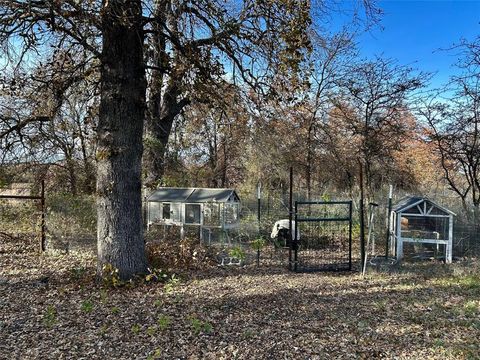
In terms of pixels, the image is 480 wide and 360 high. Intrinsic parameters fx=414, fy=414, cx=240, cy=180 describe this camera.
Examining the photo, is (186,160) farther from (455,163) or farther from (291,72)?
(291,72)

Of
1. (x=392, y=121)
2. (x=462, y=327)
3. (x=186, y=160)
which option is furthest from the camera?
(x=186, y=160)

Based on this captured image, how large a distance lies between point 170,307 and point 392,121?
31.7ft

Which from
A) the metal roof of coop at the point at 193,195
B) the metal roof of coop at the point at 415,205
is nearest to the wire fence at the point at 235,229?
the metal roof of coop at the point at 415,205

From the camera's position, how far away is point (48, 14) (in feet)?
18.1

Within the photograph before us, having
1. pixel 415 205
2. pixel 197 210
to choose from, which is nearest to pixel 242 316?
pixel 197 210

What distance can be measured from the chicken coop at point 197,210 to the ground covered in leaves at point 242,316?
5.85 ft

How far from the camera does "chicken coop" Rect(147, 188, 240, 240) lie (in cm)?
920

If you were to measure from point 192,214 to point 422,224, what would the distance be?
5.31 metres

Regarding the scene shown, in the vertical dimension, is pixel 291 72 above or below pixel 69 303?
above

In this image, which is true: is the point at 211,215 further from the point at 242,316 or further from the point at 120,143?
the point at 242,316

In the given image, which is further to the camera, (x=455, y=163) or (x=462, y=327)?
(x=455, y=163)

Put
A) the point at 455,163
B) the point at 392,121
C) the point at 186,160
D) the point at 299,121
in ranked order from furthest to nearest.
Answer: the point at 186,160 < the point at 299,121 < the point at 392,121 < the point at 455,163

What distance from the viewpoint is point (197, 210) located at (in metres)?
9.36

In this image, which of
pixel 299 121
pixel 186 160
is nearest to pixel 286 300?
pixel 299 121
